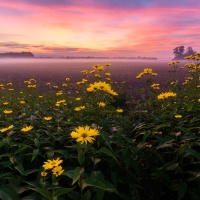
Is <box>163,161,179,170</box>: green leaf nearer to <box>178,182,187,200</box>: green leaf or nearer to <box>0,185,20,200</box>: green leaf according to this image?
<box>178,182,187,200</box>: green leaf

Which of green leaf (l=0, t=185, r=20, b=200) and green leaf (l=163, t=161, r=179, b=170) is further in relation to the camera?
green leaf (l=163, t=161, r=179, b=170)

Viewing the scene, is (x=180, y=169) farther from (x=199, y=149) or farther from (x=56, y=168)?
(x=56, y=168)

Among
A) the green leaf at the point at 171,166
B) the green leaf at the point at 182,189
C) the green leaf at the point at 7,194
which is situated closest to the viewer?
the green leaf at the point at 7,194

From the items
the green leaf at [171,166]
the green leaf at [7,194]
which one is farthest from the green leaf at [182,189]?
the green leaf at [7,194]

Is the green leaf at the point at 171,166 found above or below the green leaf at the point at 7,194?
below

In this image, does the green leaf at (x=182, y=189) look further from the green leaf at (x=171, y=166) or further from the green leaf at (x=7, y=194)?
the green leaf at (x=7, y=194)

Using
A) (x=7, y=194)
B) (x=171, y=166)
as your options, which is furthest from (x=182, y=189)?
(x=7, y=194)

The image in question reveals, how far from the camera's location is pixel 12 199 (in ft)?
5.21

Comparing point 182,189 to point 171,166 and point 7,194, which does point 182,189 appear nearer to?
point 171,166

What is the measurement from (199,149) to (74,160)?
133cm

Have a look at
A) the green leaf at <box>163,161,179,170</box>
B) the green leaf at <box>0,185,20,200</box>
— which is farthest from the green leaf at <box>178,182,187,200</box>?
the green leaf at <box>0,185,20,200</box>

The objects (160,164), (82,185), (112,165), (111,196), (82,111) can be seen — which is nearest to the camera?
(82,185)

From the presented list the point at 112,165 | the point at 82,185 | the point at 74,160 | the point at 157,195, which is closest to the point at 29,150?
the point at 74,160

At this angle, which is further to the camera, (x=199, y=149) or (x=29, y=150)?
(x=29, y=150)
